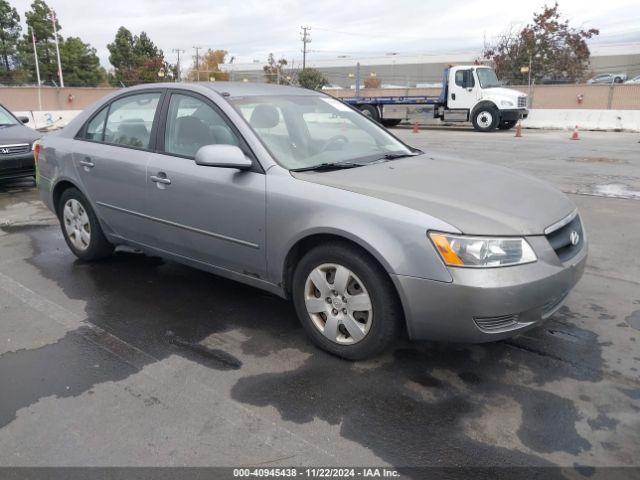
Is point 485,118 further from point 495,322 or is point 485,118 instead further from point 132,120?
point 495,322

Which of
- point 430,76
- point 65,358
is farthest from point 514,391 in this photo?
point 430,76

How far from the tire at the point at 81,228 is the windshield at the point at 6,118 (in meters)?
5.45

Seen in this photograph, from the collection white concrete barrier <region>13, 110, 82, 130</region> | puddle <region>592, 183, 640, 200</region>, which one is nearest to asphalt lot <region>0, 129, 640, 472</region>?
puddle <region>592, 183, 640, 200</region>

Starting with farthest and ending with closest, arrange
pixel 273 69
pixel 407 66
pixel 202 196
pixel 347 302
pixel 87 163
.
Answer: pixel 407 66, pixel 273 69, pixel 87 163, pixel 202 196, pixel 347 302

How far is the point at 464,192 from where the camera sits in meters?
3.18

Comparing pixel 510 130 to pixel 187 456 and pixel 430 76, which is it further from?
pixel 430 76

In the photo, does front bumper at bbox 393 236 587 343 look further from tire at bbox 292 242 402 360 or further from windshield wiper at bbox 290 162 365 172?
windshield wiper at bbox 290 162 365 172

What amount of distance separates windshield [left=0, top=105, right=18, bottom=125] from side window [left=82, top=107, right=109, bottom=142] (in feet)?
18.7

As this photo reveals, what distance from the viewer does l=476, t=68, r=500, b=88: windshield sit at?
22.4 meters

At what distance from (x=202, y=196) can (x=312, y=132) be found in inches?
37.4

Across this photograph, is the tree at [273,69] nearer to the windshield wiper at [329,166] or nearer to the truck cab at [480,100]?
the truck cab at [480,100]

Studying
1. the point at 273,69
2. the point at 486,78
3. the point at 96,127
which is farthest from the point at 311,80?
the point at 96,127

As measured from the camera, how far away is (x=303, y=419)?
270cm

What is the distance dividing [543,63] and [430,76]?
1446 inches
